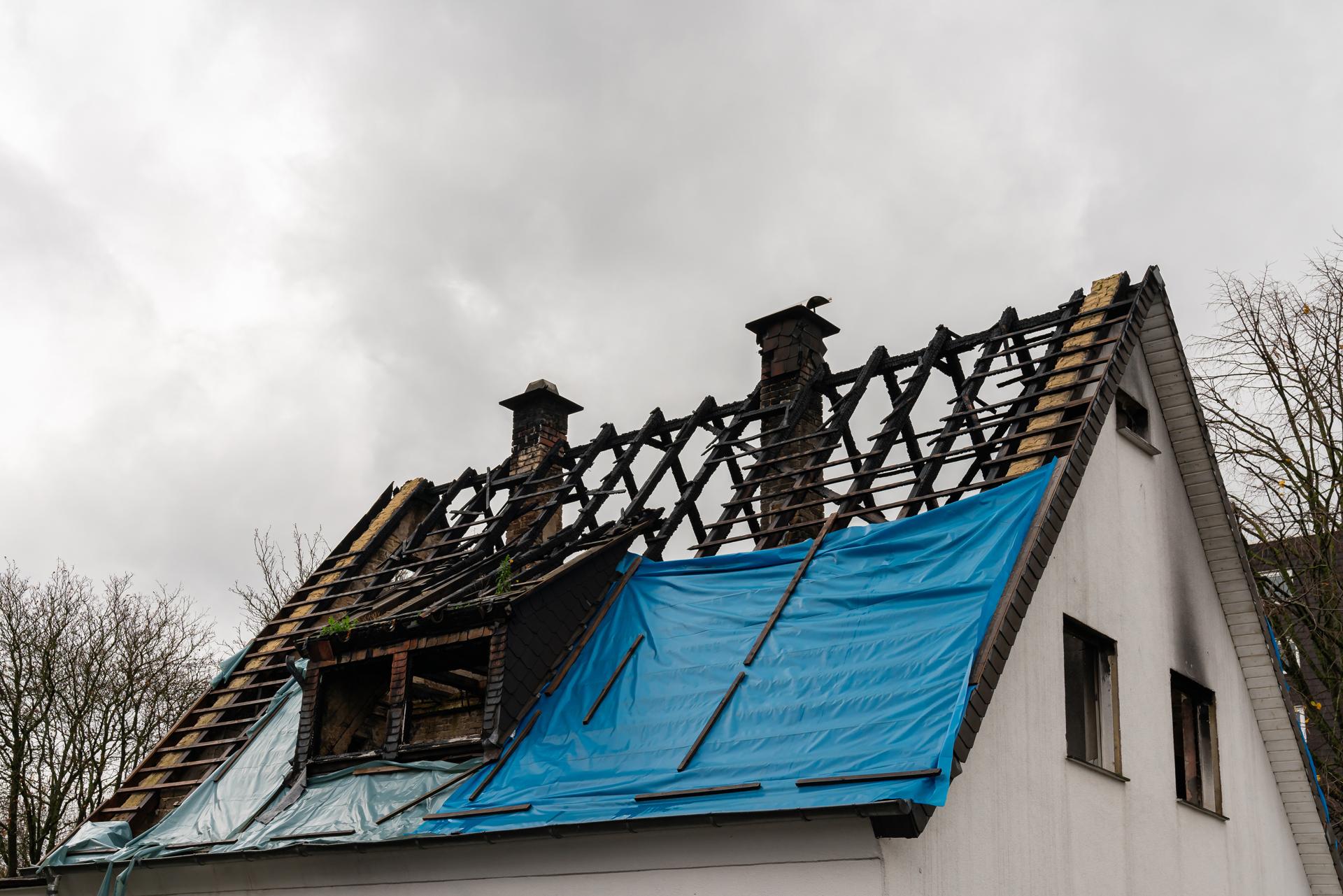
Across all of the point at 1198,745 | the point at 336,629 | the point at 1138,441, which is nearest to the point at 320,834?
the point at 336,629

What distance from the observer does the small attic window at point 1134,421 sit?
12.4 m

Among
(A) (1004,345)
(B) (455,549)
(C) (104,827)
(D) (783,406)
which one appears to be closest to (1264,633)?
(A) (1004,345)

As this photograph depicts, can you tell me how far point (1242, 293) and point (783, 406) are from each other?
10.5 meters

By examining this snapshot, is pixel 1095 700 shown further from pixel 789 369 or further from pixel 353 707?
pixel 353 707

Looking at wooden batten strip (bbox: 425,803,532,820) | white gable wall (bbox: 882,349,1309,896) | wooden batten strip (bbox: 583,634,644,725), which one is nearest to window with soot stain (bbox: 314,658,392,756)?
wooden batten strip (bbox: 425,803,532,820)

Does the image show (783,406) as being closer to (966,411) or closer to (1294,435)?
(966,411)

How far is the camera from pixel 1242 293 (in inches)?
830

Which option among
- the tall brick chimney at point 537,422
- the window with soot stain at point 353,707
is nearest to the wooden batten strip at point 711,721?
the window with soot stain at point 353,707

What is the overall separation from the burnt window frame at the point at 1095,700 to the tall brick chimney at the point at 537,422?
27.2ft

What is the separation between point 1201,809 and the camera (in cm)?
1225

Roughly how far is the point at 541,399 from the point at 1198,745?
9618 millimetres

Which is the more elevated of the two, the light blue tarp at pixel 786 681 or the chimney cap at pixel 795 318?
the chimney cap at pixel 795 318

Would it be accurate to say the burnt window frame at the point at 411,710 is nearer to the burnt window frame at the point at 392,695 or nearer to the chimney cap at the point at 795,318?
the burnt window frame at the point at 392,695

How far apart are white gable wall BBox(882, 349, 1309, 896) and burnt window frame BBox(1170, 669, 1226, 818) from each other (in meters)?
0.11
